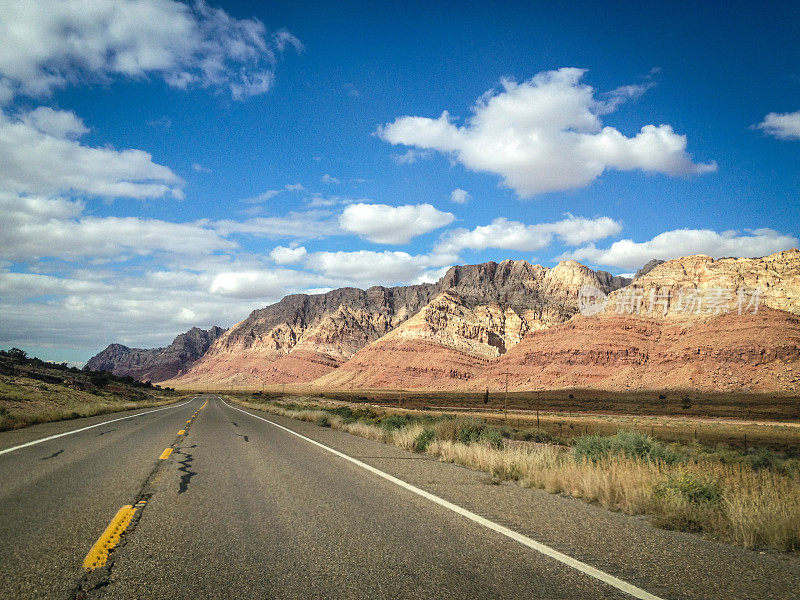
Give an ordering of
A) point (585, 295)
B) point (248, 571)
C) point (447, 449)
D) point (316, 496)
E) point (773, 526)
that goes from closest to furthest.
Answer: point (248, 571) < point (773, 526) < point (316, 496) < point (447, 449) < point (585, 295)

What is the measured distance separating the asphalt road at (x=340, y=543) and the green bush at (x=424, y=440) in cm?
427

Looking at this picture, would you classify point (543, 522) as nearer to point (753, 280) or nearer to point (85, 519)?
point (85, 519)

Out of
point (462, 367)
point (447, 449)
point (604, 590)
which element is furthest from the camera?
point (462, 367)

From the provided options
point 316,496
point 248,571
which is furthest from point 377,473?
point 248,571

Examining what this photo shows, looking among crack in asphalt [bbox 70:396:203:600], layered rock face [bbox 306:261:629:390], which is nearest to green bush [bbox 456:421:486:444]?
crack in asphalt [bbox 70:396:203:600]

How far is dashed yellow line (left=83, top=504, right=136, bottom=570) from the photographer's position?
13.2 feet

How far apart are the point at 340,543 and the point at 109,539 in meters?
2.29

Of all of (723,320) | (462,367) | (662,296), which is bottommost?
(462,367)

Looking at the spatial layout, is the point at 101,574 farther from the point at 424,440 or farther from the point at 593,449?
the point at 424,440

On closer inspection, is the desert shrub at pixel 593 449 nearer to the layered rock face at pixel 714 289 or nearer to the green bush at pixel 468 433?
the green bush at pixel 468 433

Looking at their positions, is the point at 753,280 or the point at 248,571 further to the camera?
the point at 753,280

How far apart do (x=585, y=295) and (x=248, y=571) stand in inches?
7584

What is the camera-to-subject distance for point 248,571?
3.92 metres

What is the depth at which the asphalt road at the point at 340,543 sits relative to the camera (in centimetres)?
366
